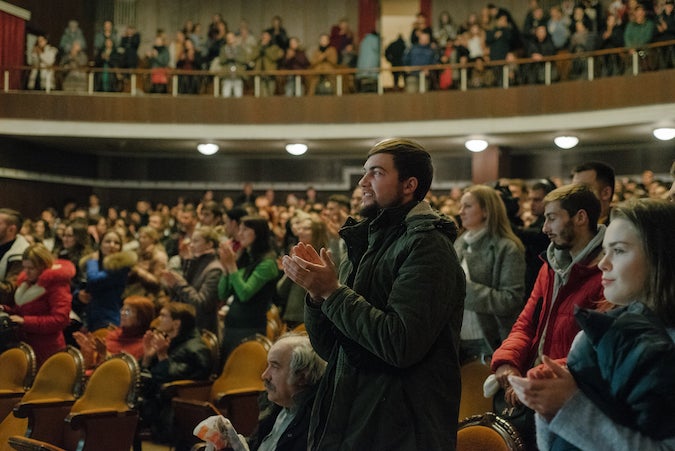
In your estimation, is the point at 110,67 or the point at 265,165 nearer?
the point at 110,67

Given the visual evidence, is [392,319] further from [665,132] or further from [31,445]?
[665,132]

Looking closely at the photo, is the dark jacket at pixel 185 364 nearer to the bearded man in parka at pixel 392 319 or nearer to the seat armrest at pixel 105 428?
the seat armrest at pixel 105 428

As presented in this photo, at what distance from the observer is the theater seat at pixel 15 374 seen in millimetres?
4898

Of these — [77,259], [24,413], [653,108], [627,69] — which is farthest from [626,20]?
[24,413]

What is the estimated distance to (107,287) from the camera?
589 cm

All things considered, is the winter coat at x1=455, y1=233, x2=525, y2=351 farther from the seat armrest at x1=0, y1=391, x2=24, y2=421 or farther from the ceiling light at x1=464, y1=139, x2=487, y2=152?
the ceiling light at x1=464, y1=139, x2=487, y2=152

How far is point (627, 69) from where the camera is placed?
10.8m

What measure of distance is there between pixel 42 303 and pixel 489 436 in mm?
3695

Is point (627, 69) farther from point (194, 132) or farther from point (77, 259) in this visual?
point (77, 259)

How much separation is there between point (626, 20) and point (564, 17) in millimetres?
1096

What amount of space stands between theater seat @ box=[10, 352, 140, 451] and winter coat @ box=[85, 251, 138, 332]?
1347 mm

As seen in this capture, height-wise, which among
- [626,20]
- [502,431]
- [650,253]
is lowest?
[502,431]

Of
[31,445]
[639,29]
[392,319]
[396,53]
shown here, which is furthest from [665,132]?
[392,319]

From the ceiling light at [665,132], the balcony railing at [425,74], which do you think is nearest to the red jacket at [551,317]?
the balcony railing at [425,74]
